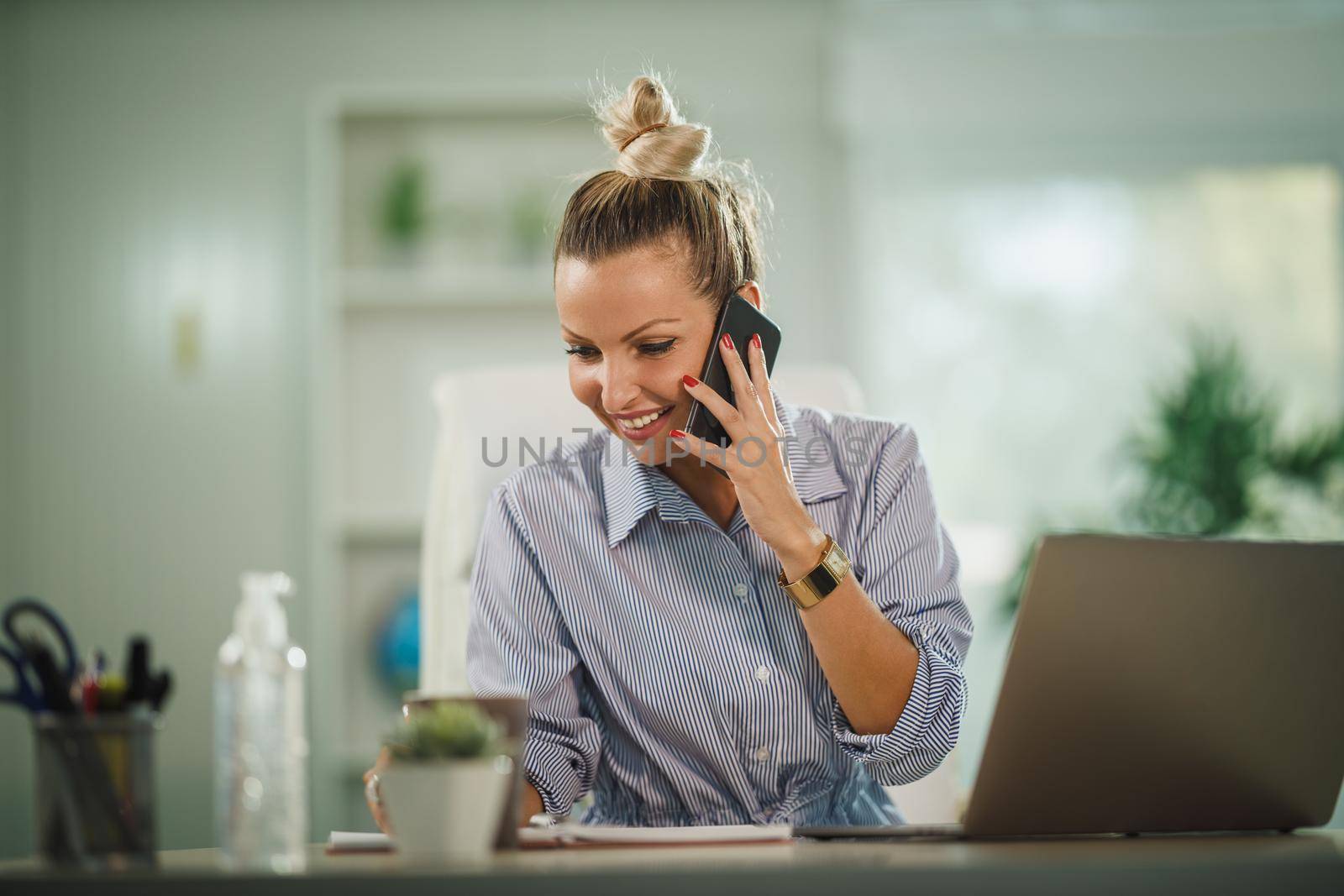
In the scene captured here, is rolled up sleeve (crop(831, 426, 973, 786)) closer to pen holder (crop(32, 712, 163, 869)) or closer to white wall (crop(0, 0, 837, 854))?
pen holder (crop(32, 712, 163, 869))

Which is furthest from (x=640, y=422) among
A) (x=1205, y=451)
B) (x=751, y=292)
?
(x=1205, y=451)

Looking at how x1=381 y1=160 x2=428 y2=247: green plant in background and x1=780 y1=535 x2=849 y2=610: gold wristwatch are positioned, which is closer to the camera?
x1=780 y1=535 x2=849 y2=610: gold wristwatch

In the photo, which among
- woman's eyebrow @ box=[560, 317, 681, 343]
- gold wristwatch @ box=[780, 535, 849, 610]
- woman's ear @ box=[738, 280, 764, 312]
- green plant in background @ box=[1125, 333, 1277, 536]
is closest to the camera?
gold wristwatch @ box=[780, 535, 849, 610]

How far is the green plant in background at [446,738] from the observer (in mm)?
755

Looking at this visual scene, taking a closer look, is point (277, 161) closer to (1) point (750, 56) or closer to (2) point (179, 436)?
(2) point (179, 436)

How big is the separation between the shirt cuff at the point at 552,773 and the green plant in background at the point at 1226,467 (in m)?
2.08

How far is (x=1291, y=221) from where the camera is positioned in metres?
3.46

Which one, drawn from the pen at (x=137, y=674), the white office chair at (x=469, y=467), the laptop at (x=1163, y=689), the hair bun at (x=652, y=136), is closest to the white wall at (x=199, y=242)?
the white office chair at (x=469, y=467)

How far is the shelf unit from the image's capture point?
3123 mm

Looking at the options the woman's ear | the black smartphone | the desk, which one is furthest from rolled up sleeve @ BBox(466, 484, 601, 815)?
the desk

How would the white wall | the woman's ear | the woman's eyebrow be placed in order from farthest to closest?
1. the white wall
2. the woman's ear
3. the woman's eyebrow

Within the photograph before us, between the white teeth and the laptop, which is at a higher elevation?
the white teeth

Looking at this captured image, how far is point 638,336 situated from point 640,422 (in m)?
0.10

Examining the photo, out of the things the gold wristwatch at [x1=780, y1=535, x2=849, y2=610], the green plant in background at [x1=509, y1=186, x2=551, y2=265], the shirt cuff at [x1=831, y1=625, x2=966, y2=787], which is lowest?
the shirt cuff at [x1=831, y1=625, x2=966, y2=787]
